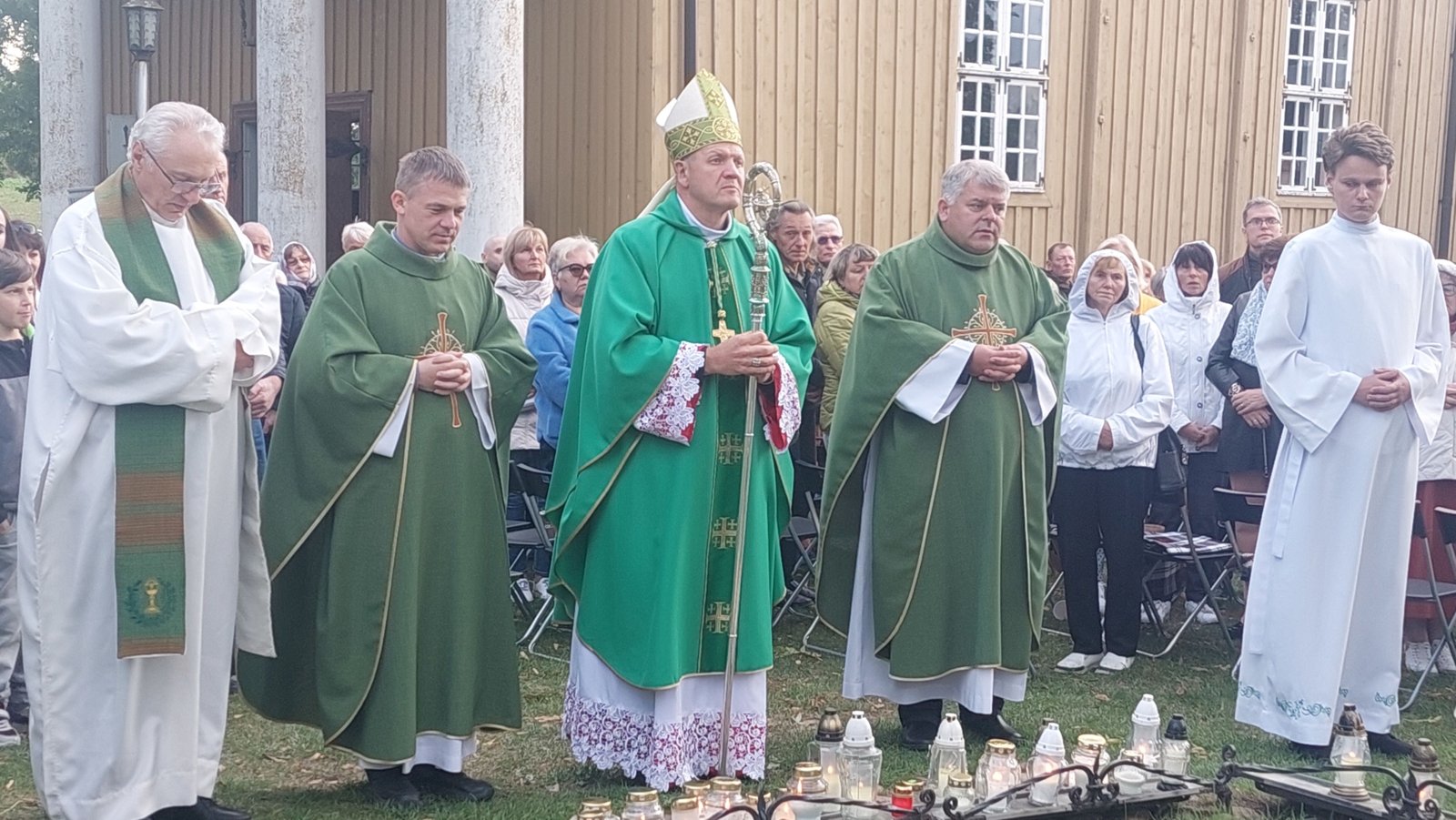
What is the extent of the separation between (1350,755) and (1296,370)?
4.68 feet

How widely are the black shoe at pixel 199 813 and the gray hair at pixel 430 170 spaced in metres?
1.88

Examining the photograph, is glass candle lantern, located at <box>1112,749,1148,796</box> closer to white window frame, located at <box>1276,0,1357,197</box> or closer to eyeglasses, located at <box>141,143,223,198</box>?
eyeglasses, located at <box>141,143,223,198</box>

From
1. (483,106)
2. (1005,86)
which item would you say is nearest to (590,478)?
(483,106)

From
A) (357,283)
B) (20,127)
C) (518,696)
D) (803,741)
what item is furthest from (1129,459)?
(20,127)

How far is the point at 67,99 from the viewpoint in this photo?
543 inches

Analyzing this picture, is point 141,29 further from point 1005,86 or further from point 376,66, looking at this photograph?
point 1005,86

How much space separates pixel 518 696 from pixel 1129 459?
3150 mm

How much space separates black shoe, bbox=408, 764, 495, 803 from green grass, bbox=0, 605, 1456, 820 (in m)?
0.08

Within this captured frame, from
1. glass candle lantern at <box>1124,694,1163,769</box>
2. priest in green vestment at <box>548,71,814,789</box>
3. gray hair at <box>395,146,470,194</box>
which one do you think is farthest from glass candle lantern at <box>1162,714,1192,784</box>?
gray hair at <box>395,146,470,194</box>

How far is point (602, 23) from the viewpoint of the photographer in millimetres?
11891

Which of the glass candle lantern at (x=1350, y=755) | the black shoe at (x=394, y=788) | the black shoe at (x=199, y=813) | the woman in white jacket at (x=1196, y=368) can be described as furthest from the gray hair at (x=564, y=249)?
the glass candle lantern at (x=1350, y=755)

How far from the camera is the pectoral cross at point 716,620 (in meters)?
5.28

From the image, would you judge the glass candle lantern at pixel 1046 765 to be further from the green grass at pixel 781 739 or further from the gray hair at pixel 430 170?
the gray hair at pixel 430 170

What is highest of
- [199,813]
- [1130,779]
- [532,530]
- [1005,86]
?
[1005,86]
